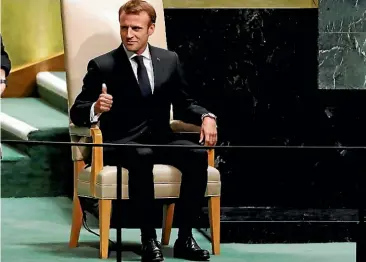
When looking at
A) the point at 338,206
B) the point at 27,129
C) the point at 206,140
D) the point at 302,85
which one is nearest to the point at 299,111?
the point at 302,85

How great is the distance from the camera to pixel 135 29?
5172 mm

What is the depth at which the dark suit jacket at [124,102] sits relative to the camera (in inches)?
206

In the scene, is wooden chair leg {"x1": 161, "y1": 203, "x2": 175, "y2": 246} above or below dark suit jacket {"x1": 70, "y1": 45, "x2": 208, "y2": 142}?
below

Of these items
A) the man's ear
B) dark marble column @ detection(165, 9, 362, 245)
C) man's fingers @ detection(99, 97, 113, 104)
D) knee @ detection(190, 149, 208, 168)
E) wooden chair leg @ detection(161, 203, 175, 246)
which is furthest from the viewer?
dark marble column @ detection(165, 9, 362, 245)

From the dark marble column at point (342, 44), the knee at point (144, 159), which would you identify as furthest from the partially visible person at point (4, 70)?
the dark marble column at point (342, 44)

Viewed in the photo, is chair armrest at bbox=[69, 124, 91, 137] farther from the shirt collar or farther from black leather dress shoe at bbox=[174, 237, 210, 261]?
black leather dress shoe at bbox=[174, 237, 210, 261]

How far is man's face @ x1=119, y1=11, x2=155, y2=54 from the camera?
514cm

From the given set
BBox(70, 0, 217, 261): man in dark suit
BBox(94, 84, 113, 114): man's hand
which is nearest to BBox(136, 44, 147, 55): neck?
BBox(70, 0, 217, 261): man in dark suit

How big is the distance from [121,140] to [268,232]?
3.27ft

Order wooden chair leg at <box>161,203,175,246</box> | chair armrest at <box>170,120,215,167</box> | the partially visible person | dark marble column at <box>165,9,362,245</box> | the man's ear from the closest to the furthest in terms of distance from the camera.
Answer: the partially visible person
the man's ear
chair armrest at <box>170,120,215,167</box>
wooden chair leg at <box>161,203,175,246</box>
dark marble column at <box>165,9,362,245</box>

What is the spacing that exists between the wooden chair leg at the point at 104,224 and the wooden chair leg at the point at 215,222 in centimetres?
46

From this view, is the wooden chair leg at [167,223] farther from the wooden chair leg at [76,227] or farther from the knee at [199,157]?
the knee at [199,157]

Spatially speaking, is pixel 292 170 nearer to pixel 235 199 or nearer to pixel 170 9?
pixel 235 199

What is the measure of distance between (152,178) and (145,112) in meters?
0.39
